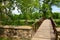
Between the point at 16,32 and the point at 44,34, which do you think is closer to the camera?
the point at 16,32

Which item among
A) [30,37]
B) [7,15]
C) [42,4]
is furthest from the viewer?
[42,4]

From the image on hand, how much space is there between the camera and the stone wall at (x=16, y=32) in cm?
999

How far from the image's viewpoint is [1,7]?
32.6 ft

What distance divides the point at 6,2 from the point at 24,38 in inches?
90.4

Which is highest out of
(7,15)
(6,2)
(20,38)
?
(6,2)

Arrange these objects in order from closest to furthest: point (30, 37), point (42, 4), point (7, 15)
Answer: point (30, 37)
point (7, 15)
point (42, 4)

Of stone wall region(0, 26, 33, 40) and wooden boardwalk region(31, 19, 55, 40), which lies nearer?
wooden boardwalk region(31, 19, 55, 40)

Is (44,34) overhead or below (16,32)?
below

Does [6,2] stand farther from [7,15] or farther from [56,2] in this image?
[56,2]

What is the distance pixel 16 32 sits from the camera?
10.4 metres

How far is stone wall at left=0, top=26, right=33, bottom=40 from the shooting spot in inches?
393

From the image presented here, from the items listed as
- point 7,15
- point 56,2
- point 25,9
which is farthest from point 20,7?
point 56,2

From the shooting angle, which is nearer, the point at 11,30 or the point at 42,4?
the point at 11,30

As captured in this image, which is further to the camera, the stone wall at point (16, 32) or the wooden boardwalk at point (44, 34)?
the stone wall at point (16, 32)
